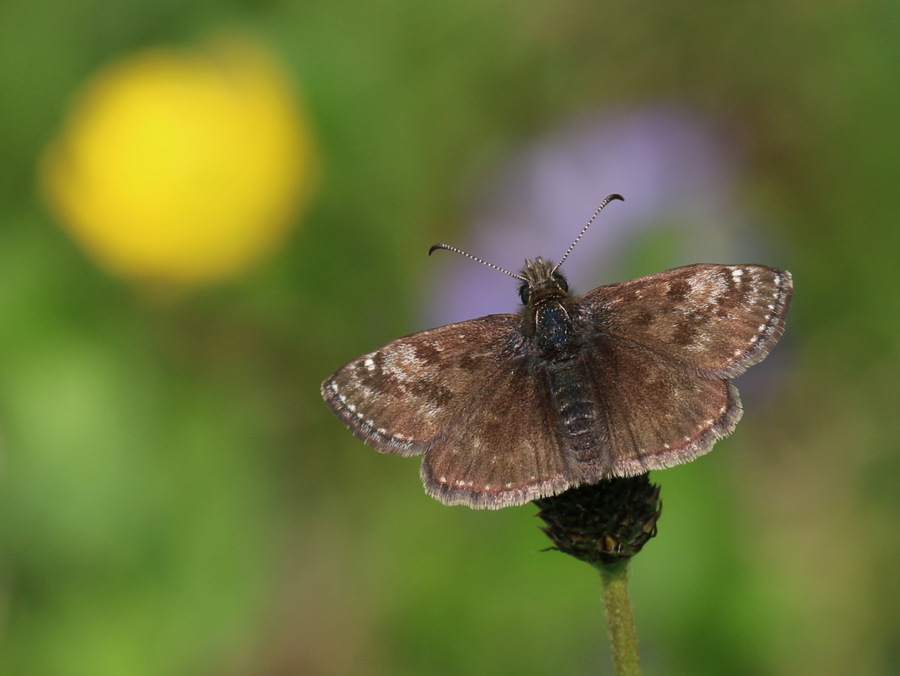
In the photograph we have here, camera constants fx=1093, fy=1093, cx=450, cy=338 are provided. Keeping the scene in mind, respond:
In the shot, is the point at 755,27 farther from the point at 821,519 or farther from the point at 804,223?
the point at 821,519

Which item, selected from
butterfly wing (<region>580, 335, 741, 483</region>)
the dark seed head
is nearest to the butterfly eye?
butterfly wing (<region>580, 335, 741, 483</region>)

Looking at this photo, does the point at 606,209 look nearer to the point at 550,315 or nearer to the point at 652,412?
the point at 550,315

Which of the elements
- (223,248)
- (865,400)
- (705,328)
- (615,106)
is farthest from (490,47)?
(705,328)

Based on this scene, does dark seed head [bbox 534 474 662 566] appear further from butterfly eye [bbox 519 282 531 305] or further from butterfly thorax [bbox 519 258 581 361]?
butterfly eye [bbox 519 282 531 305]

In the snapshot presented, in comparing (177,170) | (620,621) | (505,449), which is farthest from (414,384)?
(177,170)

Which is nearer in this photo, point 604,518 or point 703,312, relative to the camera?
point 604,518

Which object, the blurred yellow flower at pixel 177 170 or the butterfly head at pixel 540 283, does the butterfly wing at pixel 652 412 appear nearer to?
the butterfly head at pixel 540 283
